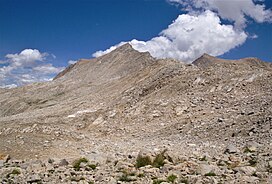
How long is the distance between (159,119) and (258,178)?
53.1ft

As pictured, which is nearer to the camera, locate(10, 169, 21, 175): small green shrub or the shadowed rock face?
locate(10, 169, 21, 175): small green shrub

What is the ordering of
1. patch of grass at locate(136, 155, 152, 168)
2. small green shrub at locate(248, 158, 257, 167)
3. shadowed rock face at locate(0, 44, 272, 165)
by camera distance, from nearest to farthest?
small green shrub at locate(248, 158, 257, 167) → patch of grass at locate(136, 155, 152, 168) → shadowed rock face at locate(0, 44, 272, 165)

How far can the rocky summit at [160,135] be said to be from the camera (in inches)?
473

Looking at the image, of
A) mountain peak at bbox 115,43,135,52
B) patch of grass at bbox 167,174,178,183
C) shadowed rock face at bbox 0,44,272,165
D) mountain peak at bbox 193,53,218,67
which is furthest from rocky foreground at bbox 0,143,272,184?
mountain peak at bbox 193,53,218,67

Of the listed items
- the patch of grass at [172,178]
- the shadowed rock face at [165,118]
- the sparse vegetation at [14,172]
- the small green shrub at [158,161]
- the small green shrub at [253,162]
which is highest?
the shadowed rock face at [165,118]

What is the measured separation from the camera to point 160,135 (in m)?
23.5

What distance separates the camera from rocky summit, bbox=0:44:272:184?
12008 mm

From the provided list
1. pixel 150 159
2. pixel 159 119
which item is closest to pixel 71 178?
pixel 150 159

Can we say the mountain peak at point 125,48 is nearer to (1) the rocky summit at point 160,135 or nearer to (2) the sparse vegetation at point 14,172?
(1) the rocky summit at point 160,135

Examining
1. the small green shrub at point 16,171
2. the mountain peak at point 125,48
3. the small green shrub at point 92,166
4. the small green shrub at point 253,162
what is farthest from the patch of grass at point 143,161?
the mountain peak at point 125,48

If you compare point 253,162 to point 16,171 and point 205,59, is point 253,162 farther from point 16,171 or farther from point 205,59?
point 205,59

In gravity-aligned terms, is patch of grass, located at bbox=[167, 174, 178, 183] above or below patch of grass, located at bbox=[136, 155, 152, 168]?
below

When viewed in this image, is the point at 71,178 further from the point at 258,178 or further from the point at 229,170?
the point at 258,178

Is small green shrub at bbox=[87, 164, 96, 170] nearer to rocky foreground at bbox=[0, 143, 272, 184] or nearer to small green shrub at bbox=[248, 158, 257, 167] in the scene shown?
rocky foreground at bbox=[0, 143, 272, 184]
